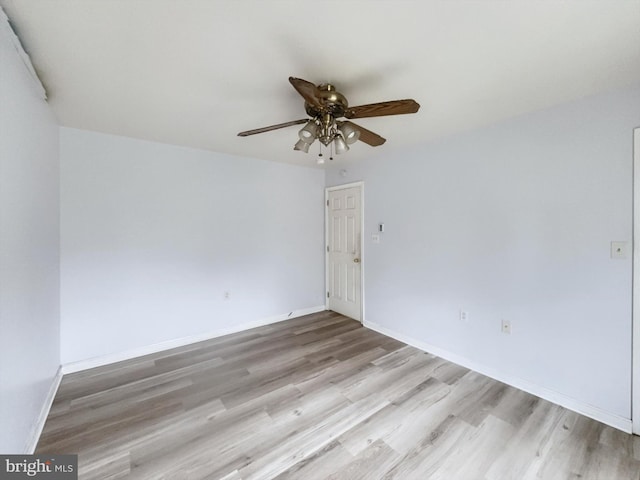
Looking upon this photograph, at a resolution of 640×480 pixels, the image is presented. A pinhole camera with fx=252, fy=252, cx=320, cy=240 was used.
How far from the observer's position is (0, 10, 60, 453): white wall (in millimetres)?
1220

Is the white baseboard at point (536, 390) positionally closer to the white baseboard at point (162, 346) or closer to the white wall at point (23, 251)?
the white baseboard at point (162, 346)

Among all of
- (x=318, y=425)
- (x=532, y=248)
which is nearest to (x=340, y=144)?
(x=532, y=248)

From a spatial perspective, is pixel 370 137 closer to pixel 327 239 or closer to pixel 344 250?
pixel 344 250

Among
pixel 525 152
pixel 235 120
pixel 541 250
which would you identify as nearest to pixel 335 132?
pixel 235 120

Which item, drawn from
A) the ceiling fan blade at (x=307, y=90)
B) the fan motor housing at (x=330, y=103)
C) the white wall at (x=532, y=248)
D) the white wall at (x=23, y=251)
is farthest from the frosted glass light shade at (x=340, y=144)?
the white wall at (x=23, y=251)

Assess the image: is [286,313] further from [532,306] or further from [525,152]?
[525,152]

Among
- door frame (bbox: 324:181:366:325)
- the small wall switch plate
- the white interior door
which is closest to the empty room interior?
the small wall switch plate

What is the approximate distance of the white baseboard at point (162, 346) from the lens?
2.49 meters

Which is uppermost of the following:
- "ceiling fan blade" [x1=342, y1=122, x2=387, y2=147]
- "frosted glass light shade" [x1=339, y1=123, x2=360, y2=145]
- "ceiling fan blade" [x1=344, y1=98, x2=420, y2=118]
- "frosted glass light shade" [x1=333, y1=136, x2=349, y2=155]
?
"ceiling fan blade" [x1=344, y1=98, x2=420, y2=118]

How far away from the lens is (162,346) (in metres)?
2.91

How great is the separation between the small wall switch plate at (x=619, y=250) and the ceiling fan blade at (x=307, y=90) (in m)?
2.26

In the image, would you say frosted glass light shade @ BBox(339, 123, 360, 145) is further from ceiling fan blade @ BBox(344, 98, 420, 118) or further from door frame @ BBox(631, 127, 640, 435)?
door frame @ BBox(631, 127, 640, 435)

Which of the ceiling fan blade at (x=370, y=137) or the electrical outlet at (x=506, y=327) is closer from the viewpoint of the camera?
the ceiling fan blade at (x=370, y=137)

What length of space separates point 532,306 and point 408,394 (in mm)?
1291
